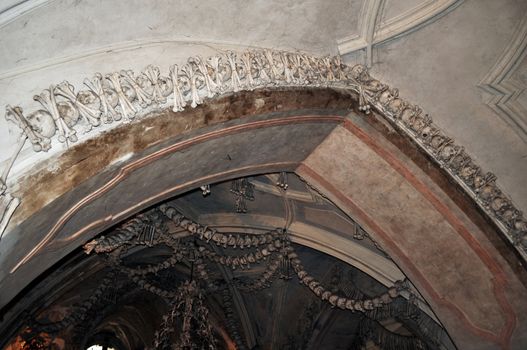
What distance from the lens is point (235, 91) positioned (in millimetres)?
2641

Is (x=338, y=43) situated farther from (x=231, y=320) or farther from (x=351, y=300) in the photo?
(x=231, y=320)

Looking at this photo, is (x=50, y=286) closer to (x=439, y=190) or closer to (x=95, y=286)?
(x=95, y=286)

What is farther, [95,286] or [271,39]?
[95,286]

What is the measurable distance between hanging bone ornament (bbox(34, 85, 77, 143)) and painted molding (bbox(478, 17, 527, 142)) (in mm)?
2733

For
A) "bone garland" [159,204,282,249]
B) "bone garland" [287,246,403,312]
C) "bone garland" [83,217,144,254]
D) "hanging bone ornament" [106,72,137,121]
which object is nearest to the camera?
"hanging bone ornament" [106,72,137,121]

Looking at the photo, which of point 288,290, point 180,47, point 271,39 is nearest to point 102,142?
point 180,47

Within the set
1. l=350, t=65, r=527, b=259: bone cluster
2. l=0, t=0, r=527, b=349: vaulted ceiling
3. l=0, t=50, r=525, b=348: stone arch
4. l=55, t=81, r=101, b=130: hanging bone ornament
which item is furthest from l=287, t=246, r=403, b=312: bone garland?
l=55, t=81, r=101, b=130: hanging bone ornament

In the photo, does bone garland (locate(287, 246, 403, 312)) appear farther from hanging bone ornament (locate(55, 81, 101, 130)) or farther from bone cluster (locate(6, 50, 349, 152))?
hanging bone ornament (locate(55, 81, 101, 130))

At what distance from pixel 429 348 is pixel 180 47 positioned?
4.89 meters

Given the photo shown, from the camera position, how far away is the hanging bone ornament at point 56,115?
77.8 inches

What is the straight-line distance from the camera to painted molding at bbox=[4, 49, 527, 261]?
2008mm

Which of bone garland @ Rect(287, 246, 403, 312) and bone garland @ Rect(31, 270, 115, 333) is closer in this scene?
bone garland @ Rect(287, 246, 403, 312)

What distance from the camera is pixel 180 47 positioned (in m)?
2.55

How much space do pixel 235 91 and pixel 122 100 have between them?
65 centimetres
